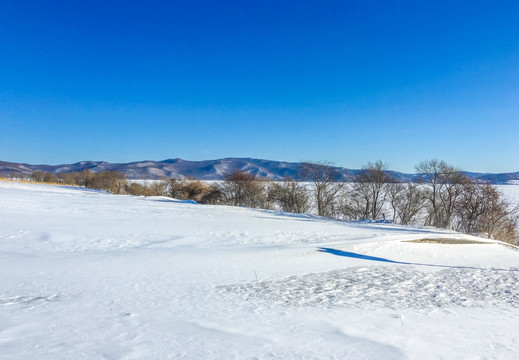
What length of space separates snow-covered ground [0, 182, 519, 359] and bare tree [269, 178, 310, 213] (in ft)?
96.9

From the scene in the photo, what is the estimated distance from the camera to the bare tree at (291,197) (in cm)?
4231

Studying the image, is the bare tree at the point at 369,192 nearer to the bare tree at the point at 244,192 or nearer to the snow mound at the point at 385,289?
the bare tree at the point at 244,192

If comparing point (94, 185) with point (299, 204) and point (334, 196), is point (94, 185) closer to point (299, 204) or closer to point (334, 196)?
point (299, 204)

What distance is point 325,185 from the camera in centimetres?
4216

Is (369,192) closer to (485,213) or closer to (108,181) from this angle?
(485,213)

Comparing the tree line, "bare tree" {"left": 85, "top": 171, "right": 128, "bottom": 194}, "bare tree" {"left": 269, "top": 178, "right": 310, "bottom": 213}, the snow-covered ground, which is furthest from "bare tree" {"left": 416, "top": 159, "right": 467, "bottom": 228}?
"bare tree" {"left": 85, "top": 171, "right": 128, "bottom": 194}

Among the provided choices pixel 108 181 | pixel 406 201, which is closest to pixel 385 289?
pixel 406 201

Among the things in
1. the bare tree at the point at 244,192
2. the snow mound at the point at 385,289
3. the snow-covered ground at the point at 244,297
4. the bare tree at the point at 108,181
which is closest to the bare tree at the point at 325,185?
the bare tree at the point at 244,192

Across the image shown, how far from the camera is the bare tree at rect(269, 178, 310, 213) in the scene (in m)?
42.3

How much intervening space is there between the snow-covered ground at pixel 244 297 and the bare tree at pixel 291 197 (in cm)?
2953

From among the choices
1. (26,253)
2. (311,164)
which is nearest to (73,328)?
(26,253)

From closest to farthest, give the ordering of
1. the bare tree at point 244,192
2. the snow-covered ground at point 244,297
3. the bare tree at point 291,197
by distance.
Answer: the snow-covered ground at point 244,297
the bare tree at point 291,197
the bare tree at point 244,192

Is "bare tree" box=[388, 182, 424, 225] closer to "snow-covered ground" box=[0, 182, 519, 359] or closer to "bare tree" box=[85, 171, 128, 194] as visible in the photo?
"snow-covered ground" box=[0, 182, 519, 359]

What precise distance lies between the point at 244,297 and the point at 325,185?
37188mm
